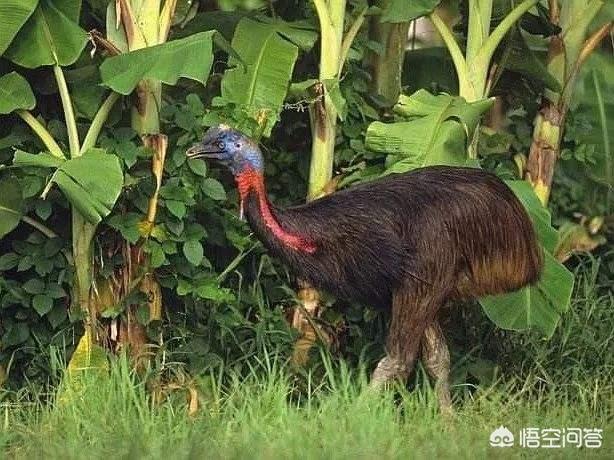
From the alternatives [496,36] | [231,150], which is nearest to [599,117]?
[496,36]

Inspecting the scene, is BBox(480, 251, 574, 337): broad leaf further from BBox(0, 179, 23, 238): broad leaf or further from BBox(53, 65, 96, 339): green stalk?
BBox(0, 179, 23, 238): broad leaf

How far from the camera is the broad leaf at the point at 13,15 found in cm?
644

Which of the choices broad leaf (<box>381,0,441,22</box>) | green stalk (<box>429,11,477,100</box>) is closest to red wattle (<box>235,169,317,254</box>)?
broad leaf (<box>381,0,441,22</box>)

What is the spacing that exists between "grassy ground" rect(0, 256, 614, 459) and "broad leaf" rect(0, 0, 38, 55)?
139cm

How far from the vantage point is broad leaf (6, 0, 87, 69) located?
6.57m

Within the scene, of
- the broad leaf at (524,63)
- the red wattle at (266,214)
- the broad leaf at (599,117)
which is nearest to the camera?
the red wattle at (266,214)

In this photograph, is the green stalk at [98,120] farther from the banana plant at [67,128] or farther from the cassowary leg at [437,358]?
the cassowary leg at [437,358]

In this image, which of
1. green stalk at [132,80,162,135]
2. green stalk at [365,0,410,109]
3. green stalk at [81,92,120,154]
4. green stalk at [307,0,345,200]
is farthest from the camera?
green stalk at [365,0,410,109]

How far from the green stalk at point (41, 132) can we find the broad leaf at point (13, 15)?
14.3 inches

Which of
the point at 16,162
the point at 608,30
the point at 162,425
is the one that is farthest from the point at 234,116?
the point at 608,30

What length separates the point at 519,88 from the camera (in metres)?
7.84

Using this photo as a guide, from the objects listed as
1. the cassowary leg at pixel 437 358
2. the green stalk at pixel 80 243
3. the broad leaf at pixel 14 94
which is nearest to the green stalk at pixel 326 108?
the cassowary leg at pixel 437 358

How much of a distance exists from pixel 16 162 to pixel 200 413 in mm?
1206

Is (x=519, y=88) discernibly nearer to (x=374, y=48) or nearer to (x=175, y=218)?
(x=374, y=48)
